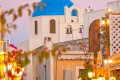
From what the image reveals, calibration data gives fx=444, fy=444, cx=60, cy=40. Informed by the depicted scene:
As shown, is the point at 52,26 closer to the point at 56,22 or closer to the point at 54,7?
the point at 56,22

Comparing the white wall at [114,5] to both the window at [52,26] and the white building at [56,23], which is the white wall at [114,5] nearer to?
the white building at [56,23]

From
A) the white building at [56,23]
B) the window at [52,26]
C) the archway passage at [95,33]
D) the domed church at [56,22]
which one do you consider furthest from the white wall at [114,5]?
the archway passage at [95,33]

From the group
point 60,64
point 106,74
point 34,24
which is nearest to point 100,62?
point 106,74

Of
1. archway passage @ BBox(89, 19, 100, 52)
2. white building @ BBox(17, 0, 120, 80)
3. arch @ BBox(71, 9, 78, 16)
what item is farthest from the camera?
arch @ BBox(71, 9, 78, 16)

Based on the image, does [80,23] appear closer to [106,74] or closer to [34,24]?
[34,24]

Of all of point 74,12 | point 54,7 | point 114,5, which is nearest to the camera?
point 114,5

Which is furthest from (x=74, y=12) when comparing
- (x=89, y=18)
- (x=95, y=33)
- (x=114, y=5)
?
(x=95, y=33)

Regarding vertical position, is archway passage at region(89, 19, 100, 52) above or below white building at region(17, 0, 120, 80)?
below

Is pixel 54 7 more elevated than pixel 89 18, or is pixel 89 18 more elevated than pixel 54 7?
pixel 54 7

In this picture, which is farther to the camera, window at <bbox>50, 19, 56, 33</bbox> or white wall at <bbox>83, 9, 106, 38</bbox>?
window at <bbox>50, 19, 56, 33</bbox>

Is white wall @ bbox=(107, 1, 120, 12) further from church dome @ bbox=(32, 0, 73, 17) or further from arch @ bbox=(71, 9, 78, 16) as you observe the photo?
arch @ bbox=(71, 9, 78, 16)

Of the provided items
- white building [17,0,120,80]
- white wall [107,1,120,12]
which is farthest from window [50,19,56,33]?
white wall [107,1,120,12]

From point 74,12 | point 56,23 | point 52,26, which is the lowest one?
point 52,26

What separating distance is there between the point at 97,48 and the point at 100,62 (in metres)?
1.25
